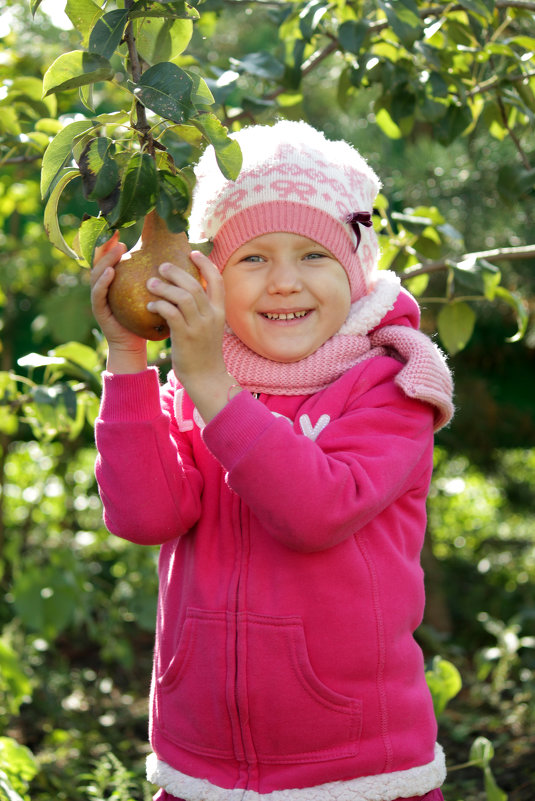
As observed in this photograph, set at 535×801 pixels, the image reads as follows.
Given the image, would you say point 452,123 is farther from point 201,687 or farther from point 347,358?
point 201,687

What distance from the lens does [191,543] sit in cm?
150

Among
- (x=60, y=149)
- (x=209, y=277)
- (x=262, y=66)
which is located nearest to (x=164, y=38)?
(x=60, y=149)

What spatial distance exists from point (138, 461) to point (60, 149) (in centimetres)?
46

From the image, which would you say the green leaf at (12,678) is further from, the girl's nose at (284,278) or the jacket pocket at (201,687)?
the girl's nose at (284,278)

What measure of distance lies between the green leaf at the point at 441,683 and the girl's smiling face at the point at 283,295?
1.06 meters

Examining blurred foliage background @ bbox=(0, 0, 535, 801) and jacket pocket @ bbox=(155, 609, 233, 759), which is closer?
jacket pocket @ bbox=(155, 609, 233, 759)

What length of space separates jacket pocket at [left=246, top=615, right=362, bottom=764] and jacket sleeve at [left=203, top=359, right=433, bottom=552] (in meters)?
0.15

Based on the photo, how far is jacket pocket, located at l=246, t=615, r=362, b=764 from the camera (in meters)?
1.38

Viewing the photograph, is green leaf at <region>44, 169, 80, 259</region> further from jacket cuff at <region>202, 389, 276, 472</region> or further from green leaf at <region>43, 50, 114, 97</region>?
jacket cuff at <region>202, 389, 276, 472</region>

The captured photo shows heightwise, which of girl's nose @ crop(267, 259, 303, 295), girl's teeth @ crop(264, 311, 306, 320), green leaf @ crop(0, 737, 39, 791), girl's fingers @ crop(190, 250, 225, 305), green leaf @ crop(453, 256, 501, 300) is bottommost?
green leaf @ crop(0, 737, 39, 791)

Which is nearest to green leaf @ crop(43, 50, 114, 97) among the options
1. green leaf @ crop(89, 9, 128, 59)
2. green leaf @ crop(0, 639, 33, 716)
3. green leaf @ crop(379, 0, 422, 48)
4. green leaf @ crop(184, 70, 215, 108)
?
green leaf @ crop(89, 9, 128, 59)

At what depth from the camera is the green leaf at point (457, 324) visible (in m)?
2.21

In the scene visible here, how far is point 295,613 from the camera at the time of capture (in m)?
1.38

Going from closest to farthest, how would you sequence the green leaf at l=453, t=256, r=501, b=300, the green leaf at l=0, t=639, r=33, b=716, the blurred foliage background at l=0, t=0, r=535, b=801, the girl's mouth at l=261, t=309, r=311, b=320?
the girl's mouth at l=261, t=309, r=311, b=320 → the green leaf at l=453, t=256, r=501, b=300 → the blurred foliage background at l=0, t=0, r=535, b=801 → the green leaf at l=0, t=639, r=33, b=716
